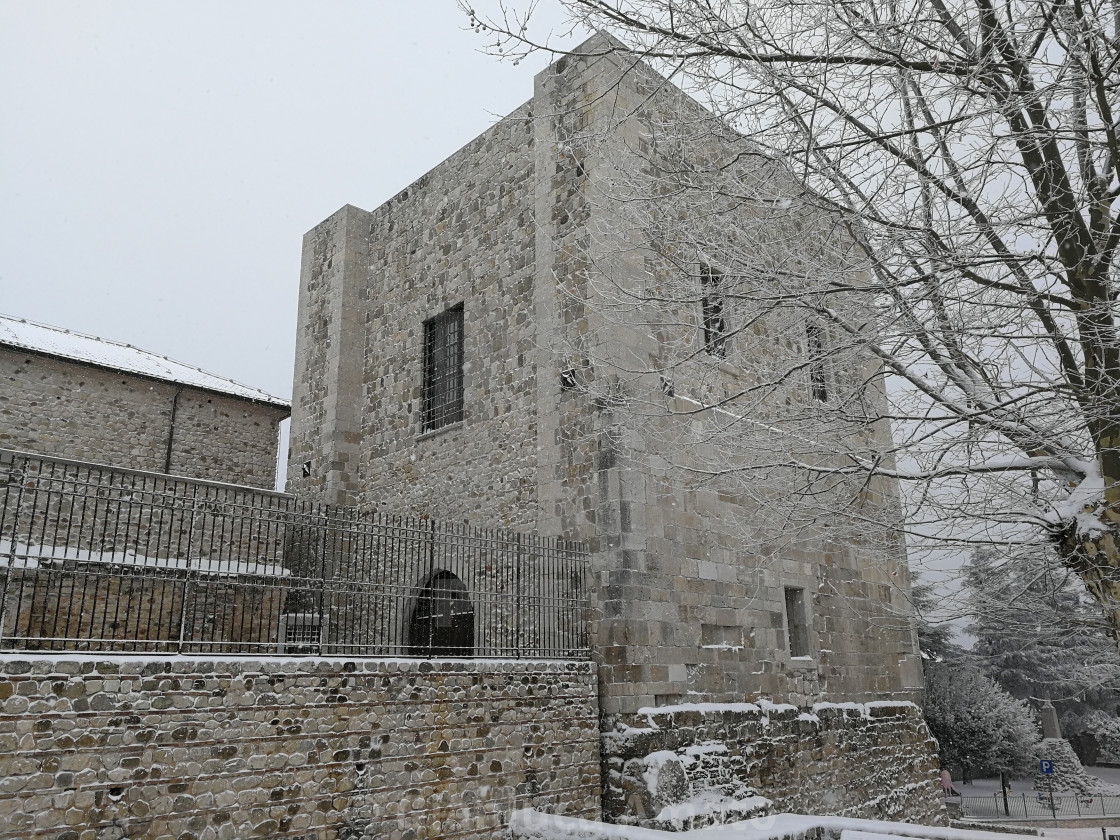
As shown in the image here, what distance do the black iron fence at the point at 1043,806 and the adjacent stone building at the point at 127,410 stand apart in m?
19.3

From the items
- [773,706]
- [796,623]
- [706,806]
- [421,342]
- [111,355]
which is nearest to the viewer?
[706,806]

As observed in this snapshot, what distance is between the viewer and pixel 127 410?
54.0 feet

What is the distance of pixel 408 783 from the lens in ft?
24.0

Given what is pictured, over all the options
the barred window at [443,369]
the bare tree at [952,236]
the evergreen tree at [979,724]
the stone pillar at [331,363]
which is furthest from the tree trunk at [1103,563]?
the evergreen tree at [979,724]

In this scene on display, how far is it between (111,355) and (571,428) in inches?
476

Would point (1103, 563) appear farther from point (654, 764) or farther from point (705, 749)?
point (705, 749)

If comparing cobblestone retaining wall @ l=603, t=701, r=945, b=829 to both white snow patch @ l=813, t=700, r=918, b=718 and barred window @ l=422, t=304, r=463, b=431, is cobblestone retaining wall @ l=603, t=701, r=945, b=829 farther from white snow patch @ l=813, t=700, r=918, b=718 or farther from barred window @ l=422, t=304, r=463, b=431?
barred window @ l=422, t=304, r=463, b=431

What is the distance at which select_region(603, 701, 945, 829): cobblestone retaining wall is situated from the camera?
876 centimetres

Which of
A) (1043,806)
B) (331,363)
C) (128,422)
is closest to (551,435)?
(331,363)

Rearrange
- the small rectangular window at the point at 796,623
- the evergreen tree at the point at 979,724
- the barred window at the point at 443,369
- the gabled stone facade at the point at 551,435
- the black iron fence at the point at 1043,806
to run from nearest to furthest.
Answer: the gabled stone facade at the point at 551,435
the small rectangular window at the point at 796,623
the barred window at the point at 443,369
the black iron fence at the point at 1043,806
the evergreen tree at the point at 979,724

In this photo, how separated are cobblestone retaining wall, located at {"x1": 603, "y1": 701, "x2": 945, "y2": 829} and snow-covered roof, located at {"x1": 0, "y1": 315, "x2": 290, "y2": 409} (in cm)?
1251

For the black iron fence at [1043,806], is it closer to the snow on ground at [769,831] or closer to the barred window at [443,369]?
the snow on ground at [769,831]

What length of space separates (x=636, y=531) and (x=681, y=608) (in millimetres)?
1149

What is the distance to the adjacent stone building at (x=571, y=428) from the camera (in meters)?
9.55
